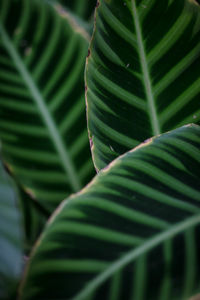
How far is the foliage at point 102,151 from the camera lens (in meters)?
0.37

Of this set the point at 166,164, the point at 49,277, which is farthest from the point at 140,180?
the point at 49,277

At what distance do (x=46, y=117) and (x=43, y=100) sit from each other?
0.03 m

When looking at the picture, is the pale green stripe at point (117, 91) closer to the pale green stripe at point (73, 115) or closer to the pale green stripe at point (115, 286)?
the pale green stripe at point (73, 115)

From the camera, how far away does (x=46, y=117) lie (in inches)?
28.2

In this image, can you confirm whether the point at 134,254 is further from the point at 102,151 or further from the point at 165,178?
the point at 102,151

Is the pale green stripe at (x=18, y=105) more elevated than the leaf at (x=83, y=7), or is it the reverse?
the leaf at (x=83, y=7)

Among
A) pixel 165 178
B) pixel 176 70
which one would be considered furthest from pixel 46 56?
pixel 165 178

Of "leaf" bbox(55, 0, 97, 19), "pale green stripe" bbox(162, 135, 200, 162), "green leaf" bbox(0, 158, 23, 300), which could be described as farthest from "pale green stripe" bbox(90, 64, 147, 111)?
"leaf" bbox(55, 0, 97, 19)

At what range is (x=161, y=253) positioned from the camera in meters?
0.39

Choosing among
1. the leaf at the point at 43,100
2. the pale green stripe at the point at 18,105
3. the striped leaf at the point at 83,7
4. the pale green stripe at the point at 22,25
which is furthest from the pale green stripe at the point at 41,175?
the striped leaf at the point at 83,7

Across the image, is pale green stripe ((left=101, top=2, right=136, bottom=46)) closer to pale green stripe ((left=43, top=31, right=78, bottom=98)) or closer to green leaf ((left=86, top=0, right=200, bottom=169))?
green leaf ((left=86, top=0, right=200, bottom=169))

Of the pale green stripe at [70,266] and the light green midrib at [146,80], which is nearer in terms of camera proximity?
the pale green stripe at [70,266]

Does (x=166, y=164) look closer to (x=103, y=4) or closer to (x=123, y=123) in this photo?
(x=123, y=123)

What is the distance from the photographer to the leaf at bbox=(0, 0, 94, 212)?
0.68 meters
